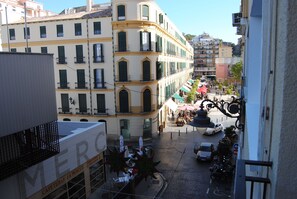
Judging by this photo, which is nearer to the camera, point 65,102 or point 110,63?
point 110,63

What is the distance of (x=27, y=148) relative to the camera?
33.6ft

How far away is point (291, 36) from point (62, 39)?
30.7 m

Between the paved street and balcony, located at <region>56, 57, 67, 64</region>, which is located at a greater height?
balcony, located at <region>56, 57, 67, 64</region>

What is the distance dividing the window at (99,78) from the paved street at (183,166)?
802 centimetres

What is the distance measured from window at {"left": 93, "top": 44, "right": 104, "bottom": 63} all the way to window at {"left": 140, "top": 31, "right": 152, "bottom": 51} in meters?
4.32

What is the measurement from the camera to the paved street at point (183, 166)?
16.9m

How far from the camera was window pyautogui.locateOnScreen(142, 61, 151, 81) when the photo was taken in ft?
92.1

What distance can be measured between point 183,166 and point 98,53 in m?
14.8

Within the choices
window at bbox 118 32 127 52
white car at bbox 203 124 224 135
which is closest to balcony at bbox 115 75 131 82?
window at bbox 118 32 127 52

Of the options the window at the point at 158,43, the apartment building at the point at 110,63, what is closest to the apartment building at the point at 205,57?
the window at the point at 158,43

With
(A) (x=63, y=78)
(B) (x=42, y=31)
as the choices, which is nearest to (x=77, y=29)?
(B) (x=42, y=31)

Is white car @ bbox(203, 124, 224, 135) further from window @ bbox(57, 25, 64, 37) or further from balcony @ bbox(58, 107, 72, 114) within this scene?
window @ bbox(57, 25, 64, 37)

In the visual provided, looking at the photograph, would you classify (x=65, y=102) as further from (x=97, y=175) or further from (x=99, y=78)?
(x=97, y=175)

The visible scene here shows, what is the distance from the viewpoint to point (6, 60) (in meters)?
8.75
